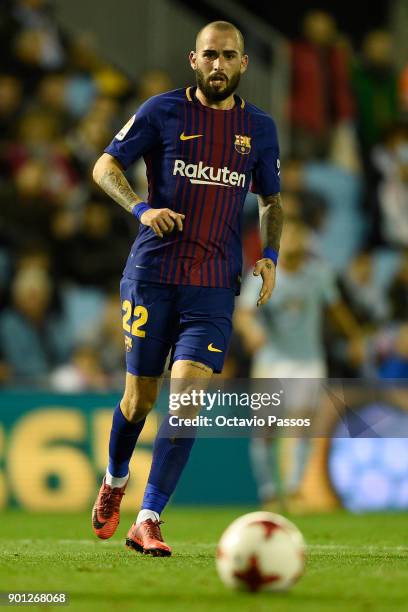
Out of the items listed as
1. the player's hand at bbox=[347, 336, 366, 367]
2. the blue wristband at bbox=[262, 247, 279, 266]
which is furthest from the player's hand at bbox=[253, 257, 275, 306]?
the player's hand at bbox=[347, 336, 366, 367]

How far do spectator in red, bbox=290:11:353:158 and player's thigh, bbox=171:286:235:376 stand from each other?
349 inches

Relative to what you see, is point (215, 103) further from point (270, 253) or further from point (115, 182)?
point (270, 253)

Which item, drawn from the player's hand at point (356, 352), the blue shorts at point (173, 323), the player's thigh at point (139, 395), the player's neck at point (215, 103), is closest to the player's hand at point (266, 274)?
the blue shorts at point (173, 323)

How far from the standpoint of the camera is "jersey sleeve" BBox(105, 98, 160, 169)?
6555 millimetres

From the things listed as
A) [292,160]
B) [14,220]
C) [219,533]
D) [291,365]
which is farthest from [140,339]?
[292,160]

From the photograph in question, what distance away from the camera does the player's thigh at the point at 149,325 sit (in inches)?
257

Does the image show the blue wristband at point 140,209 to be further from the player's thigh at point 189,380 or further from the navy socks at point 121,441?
the navy socks at point 121,441

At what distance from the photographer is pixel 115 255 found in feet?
44.6

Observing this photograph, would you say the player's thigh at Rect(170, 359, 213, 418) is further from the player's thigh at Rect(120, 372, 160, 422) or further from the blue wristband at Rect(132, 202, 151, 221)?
the blue wristband at Rect(132, 202, 151, 221)

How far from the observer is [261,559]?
4.99m

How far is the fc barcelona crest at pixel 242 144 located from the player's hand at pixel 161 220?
0.64 metres

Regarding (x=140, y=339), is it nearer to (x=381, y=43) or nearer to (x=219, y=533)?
(x=219, y=533)

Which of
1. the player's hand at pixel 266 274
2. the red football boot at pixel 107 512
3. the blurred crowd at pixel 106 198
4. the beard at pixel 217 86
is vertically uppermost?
the blurred crowd at pixel 106 198

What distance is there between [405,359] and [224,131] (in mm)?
6209
